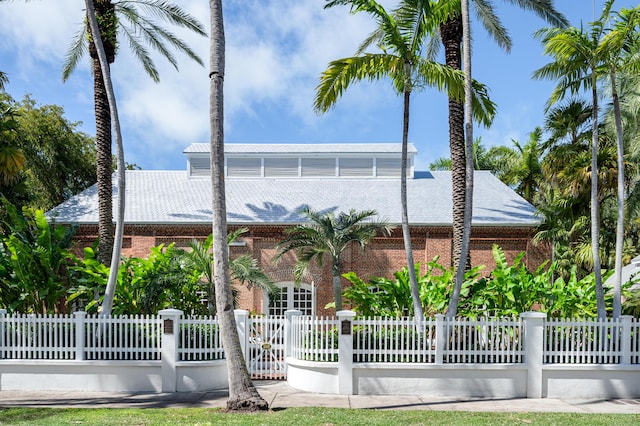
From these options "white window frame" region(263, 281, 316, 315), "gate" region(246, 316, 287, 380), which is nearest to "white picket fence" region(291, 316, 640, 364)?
"gate" region(246, 316, 287, 380)

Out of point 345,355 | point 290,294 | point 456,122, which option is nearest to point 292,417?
point 345,355

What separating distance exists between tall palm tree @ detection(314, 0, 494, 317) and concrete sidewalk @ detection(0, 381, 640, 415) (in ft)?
7.62

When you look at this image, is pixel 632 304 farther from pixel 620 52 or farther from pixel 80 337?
pixel 80 337

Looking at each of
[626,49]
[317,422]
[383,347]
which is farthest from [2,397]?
[626,49]

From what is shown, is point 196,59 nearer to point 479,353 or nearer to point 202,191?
point 202,191

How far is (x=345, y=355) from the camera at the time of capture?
12.4 meters

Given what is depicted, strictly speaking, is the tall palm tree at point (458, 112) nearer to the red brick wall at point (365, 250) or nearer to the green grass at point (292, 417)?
the green grass at point (292, 417)

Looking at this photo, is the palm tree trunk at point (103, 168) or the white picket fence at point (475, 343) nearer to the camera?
the white picket fence at point (475, 343)

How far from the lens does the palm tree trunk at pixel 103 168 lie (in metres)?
16.3

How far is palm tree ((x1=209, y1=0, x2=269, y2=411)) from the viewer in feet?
34.3

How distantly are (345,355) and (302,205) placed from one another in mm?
11891

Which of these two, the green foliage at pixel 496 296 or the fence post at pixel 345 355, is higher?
the green foliage at pixel 496 296

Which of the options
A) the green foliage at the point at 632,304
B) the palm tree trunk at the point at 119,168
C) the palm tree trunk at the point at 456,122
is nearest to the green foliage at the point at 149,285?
the palm tree trunk at the point at 119,168

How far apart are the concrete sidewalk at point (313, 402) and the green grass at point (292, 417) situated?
0.64m
